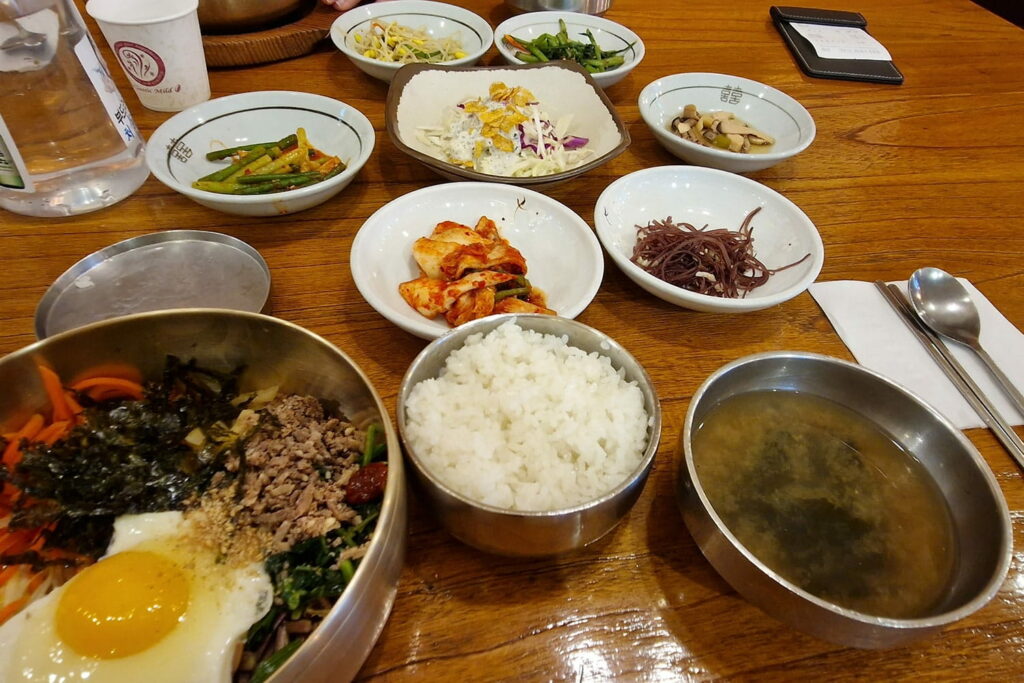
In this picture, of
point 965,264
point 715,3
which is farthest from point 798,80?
point 965,264

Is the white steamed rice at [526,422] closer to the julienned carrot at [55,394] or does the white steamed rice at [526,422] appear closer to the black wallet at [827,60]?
the julienned carrot at [55,394]

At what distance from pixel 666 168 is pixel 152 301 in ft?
5.77

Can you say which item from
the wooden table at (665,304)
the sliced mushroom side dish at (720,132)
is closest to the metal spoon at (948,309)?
the wooden table at (665,304)

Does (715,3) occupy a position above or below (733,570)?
above

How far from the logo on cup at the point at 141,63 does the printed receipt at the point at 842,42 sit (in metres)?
3.27

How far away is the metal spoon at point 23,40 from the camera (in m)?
1.71

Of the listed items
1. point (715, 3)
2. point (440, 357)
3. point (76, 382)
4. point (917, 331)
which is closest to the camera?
point (76, 382)

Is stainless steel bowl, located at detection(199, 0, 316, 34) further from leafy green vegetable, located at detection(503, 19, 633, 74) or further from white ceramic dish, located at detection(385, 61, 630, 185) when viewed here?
leafy green vegetable, located at detection(503, 19, 633, 74)

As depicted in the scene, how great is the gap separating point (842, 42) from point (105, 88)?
365 centimetres

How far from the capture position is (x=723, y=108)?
276 centimetres

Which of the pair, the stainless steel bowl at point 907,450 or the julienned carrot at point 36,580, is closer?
the stainless steel bowl at point 907,450

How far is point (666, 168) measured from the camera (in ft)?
7.11

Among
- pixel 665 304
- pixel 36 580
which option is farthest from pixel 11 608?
pixel 665 304

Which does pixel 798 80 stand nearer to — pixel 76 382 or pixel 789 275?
pixel 789 275
